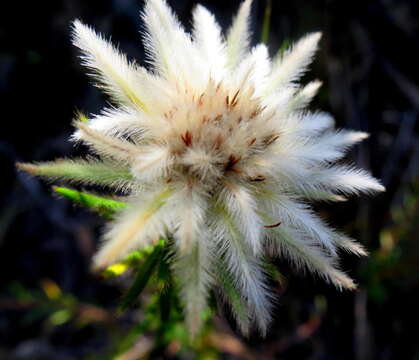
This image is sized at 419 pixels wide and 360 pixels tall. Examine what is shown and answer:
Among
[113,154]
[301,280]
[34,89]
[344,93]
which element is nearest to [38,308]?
[34,89]

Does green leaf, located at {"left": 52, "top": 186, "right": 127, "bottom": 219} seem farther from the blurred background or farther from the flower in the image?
the blurred background

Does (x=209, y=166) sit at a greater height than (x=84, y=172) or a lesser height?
greater

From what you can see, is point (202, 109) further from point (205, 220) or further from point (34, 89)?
point (34, 89)

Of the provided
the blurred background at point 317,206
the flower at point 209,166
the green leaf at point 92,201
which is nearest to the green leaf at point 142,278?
the flower at point 209,166

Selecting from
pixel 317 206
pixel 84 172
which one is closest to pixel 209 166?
pixel 84 172

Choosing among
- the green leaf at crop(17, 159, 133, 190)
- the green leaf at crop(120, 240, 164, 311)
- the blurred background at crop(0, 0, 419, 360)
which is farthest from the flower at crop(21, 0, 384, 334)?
the blurred background at crop(0, 0, 419, 360)

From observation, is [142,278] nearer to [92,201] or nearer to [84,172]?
[92,201]
